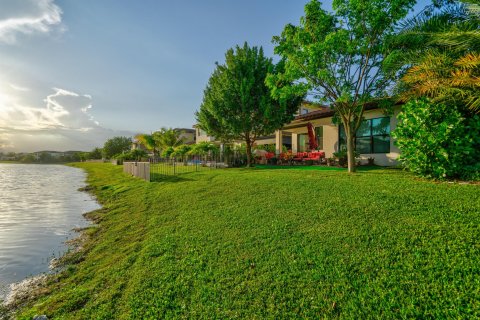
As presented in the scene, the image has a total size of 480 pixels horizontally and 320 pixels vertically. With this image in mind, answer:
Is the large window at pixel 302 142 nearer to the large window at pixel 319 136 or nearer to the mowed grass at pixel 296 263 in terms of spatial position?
the large window at pixel 319 136

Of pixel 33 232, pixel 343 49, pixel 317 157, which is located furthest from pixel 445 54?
pixel 33 232

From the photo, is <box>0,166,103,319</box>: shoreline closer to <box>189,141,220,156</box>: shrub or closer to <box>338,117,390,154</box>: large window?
<box>189,141,220,156</box>: shrub

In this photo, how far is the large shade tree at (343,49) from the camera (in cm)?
1026

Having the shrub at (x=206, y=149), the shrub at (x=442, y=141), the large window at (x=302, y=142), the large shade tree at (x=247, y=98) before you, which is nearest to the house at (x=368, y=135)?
the large window at (x=302, y=142)

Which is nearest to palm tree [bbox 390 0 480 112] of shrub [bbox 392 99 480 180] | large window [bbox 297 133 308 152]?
shrub [bbox 392 99 480 180]

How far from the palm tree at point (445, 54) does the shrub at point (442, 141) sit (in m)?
0.43

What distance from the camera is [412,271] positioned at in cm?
359

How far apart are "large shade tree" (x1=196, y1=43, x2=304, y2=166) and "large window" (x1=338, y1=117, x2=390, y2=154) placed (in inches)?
207

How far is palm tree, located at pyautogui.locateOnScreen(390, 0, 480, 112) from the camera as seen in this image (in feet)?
23.1

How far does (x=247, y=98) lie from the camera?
17.7 m

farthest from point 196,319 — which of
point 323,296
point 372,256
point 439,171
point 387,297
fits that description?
point 439,171

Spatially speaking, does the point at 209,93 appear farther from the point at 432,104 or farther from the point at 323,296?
the point at 323,296

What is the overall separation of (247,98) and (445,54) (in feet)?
→ 38.3

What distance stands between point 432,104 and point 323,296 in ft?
27.1
